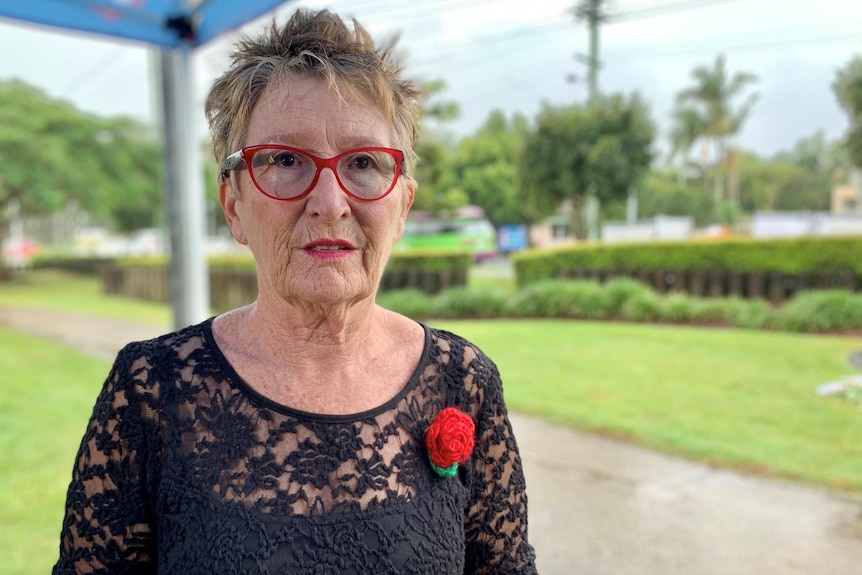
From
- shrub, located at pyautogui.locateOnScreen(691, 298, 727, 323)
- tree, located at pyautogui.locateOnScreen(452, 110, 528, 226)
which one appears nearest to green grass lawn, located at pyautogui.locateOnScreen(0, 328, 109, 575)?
shrub, located at pyautogui.locateOnScreen(691, 298, 727, 323)

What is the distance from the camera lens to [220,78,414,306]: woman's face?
4.07 feet

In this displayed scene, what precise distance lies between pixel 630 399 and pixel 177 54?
16.7 ft

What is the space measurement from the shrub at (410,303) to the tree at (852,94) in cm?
729

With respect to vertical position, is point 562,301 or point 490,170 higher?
point 490,170

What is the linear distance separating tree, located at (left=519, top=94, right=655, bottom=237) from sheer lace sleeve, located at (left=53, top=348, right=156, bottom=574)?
17023mm

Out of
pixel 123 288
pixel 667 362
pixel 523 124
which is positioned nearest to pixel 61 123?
pixel 123 288

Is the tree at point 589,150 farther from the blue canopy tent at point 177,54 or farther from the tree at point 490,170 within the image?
the blue canopy tent at point 177,54

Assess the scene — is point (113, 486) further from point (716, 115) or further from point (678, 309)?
point (716, 115)

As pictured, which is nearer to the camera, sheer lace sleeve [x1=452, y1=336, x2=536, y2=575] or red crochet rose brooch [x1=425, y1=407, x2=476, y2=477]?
red crochet rose brooch [x1=425, y1=407, x2=476, y2=477]

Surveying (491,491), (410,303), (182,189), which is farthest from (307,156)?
(410,303)

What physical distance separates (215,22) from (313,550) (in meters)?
3.27

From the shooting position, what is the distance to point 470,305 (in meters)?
12.6

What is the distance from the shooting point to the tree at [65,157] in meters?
19.0

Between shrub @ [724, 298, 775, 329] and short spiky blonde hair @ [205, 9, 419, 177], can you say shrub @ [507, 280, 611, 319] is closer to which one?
shrub @ [724, 298, 775, 329]
